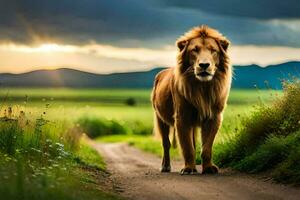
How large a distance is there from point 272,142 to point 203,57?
7.01 ft

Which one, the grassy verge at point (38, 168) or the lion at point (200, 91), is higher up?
the lion at point (200, 91)

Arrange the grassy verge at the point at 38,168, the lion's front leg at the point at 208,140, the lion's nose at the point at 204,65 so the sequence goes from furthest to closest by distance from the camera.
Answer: the lion's front leg at the point at 208,140 → the lion's nose at the point at 204,65 → the grassy verge at the point at 38,168

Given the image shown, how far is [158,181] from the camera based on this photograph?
525 inches

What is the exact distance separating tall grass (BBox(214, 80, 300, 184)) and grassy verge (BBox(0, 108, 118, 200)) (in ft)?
9.74

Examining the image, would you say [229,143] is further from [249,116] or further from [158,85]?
[158,85]

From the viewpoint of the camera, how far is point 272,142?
45.2 feet

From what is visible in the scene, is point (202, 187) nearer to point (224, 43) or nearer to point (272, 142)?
point (272, 142)

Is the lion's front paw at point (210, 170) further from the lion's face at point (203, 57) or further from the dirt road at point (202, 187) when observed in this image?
the lion's face at point (203, 57)

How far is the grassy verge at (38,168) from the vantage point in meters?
8.01

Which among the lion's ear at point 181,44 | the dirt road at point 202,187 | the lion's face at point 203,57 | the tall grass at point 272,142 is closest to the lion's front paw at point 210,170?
the dirt road at point 202,187

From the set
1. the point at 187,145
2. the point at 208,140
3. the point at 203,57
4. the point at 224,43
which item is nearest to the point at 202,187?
the point at 187,145

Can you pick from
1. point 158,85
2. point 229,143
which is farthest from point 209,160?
point 158,85

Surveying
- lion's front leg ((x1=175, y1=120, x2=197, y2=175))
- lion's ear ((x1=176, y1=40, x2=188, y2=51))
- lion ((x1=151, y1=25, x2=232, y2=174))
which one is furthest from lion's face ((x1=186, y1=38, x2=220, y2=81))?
lion's front leg ((x1=175, y1=120, x2=197, y2=175))

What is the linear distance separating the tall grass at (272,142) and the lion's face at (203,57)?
1.82 m
